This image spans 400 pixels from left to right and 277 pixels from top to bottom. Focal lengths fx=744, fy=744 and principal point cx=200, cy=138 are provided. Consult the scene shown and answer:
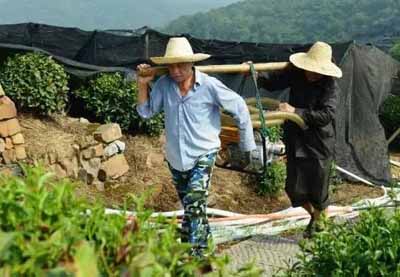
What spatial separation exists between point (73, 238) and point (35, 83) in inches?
248

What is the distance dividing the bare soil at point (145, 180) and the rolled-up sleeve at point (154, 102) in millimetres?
1919

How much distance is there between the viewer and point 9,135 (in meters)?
6.90

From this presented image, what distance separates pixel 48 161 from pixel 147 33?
520cm

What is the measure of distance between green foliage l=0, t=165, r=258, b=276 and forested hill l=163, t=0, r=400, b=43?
38081 millimetres

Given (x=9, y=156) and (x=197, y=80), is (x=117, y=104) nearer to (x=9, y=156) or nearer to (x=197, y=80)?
(x=9, y=156)

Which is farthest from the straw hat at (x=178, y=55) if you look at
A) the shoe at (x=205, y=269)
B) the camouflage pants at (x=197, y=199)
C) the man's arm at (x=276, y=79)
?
the shoe at (x=205, y=269)

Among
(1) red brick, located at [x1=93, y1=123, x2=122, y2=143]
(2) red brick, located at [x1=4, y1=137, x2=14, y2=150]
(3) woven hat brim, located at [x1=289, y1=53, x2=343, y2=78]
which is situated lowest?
(1) red brick, located at [x1=93, y1=123, x2=122, y2=143]

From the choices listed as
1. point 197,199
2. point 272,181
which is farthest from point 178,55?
point 272,181

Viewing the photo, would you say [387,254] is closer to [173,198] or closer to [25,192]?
[25,192]

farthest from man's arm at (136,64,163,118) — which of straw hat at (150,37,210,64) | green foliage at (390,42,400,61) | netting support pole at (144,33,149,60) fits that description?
green foliage at (390,42,400,61)

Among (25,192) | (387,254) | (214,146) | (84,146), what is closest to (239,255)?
(214,146)

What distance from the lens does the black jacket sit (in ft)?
18.5

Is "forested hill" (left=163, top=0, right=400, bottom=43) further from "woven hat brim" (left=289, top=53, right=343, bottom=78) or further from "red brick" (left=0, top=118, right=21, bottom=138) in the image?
"woven hat brim" (left=289, top=53, right=343, bottom=78)

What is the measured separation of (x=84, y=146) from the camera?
24.6ft
